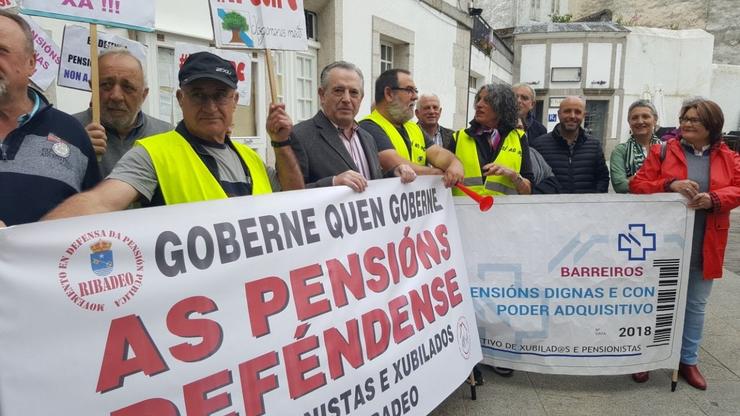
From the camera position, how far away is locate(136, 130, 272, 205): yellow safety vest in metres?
1.83

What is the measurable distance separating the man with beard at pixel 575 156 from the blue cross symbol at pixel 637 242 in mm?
860

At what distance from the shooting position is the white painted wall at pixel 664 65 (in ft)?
79.4

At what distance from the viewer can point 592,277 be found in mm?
3016

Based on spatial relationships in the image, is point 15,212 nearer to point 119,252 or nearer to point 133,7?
point 119,252

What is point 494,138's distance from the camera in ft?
11.2

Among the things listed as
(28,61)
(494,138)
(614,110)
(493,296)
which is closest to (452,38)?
(494,138)

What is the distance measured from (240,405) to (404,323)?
35.6 inches

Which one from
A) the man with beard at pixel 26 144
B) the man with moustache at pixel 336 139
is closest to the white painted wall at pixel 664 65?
the man with moustache at pixel 336 139

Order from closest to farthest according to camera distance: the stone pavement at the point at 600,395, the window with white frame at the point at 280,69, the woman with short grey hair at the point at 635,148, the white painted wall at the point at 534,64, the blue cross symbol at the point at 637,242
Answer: the stone pavement at the point at 600,395 → the blue cross symbol at the point at 637,242 → the woman with short grey hair at the point at 635,148 → the window with white frame at the point at 280,69 → the white painted wall at the point at 534,64

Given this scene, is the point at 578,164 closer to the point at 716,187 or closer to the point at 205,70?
the point at 716,187

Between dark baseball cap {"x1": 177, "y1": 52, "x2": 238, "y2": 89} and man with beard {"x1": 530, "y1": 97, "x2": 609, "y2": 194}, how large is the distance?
2.72 metres

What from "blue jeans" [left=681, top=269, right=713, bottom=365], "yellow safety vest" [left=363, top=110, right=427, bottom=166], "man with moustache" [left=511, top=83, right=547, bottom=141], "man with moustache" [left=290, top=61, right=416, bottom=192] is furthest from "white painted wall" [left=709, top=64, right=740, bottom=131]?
"man with moustache" [left=290, top=61, right=416, bottom=192]

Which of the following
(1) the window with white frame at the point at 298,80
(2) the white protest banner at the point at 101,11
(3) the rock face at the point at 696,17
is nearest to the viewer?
(2) the white protest banner at the point at 101,11

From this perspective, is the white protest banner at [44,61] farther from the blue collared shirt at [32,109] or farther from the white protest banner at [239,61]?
the blue collared shirt at [32,109]
